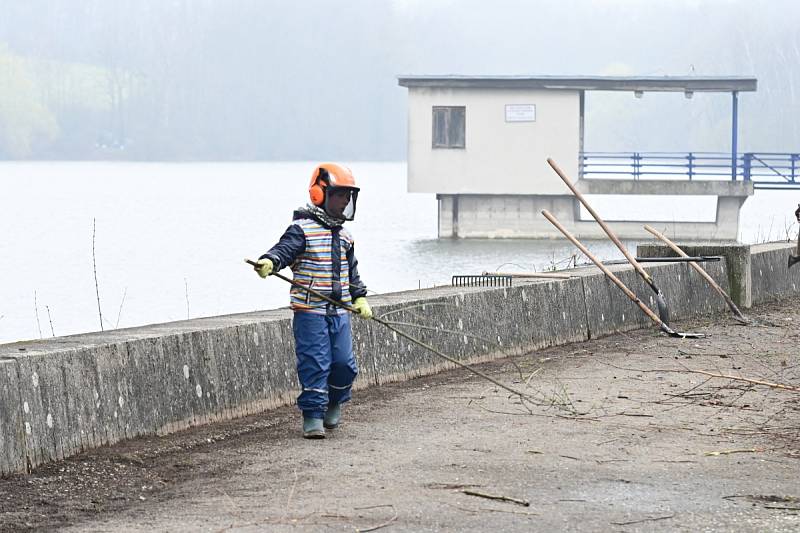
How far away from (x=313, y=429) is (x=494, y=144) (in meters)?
41.1

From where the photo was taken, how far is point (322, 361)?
8.52 meters

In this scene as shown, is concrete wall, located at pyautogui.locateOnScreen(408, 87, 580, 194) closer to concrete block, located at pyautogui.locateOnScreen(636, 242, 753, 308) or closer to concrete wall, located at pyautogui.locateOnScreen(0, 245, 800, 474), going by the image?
concrete block, located at pyautogui.locateOnScreen(636, 242, 753, 308)

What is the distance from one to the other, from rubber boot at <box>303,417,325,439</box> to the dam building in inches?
1571

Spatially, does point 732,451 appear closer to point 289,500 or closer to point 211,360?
point 289,500

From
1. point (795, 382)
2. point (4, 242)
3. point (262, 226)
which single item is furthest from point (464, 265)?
point (795, 382)

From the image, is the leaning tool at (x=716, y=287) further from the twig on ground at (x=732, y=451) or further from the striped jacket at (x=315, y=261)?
the striped jacket at (x=315, y=261)

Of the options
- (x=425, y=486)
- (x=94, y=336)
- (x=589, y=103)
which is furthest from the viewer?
(x=589, y=103)

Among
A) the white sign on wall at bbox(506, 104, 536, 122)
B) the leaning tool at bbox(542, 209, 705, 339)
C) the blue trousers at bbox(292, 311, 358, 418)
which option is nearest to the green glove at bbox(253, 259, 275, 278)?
Result: the blue trousers at bbox(292, 311, 358, 418)

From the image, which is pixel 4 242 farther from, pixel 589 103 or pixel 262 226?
pixel 589 103

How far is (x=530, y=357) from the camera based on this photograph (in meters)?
12.1

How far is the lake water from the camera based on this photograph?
36731 mm

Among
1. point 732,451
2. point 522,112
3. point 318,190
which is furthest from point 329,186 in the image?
point 522,112

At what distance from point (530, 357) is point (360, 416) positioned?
10.4 feet

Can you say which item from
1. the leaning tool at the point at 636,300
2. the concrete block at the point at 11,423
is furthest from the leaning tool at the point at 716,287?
the concrete block at the point at 11,423
